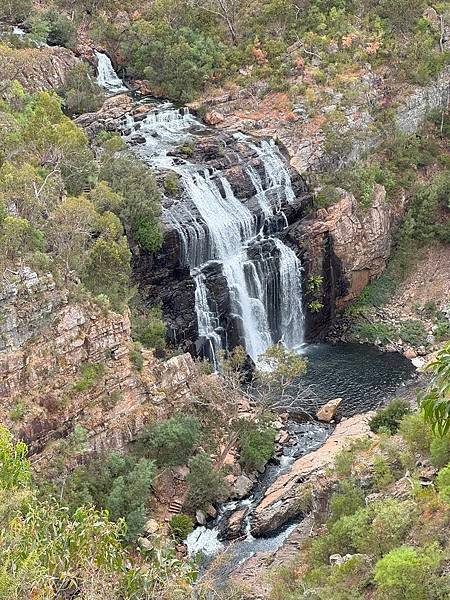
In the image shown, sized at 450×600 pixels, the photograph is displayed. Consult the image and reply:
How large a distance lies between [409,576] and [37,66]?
31927 millimetres

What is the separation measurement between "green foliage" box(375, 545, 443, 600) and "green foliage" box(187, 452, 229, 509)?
1032 centimetres

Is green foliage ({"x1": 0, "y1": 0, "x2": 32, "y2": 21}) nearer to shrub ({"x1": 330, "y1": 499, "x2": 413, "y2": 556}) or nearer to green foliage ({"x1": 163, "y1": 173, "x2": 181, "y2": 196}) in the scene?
green foliage ({"x1": 163, "y1": 173, "x2": 181, "y2": 196})

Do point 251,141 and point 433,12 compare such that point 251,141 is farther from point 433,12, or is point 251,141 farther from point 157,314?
point 433,12

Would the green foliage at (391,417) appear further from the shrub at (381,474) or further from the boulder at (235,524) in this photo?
the boulder at (235,524)

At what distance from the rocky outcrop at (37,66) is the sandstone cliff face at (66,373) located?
45.8ft

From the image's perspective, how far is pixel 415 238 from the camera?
3788 centimetres

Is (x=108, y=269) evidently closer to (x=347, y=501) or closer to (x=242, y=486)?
(x=242, y=486)

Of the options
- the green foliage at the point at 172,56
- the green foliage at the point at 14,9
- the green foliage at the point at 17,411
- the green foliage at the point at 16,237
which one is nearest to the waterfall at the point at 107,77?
the green foliage at the point at 172,56

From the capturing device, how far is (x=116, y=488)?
2086 cm

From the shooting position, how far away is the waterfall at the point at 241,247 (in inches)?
1200

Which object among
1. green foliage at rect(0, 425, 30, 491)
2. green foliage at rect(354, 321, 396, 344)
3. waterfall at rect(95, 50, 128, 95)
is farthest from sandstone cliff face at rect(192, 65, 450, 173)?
green foliage at rect(0, 425, 30, 491)

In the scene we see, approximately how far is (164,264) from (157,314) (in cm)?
254

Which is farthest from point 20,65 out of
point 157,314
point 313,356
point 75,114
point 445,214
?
point 445,214

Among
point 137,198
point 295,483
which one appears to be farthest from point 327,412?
point 137,198
